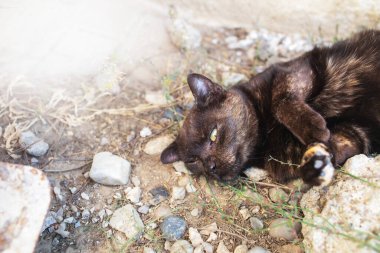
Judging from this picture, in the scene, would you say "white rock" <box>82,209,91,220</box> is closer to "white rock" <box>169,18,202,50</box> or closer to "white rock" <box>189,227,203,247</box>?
"white rock" <box>189,227,203,247</box>

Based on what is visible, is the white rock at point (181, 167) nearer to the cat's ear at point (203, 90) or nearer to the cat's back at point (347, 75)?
the cat's ear at point (203, 90)

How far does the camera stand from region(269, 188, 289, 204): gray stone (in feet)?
10.6

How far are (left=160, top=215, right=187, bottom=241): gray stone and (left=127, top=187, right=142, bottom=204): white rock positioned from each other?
309 millimetres

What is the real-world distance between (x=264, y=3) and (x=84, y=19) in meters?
1.78

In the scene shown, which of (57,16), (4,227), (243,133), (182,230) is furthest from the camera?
(57,16)

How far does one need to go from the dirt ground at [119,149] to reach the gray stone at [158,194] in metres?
0.05

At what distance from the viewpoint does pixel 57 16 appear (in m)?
4.16

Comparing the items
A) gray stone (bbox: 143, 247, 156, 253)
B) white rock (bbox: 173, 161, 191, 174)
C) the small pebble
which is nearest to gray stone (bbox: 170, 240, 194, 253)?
gray stone (bbox: 143, 247, 156, 253)

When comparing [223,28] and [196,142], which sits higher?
[223,28]

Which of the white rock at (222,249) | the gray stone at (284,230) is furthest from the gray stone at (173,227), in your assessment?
the gray stone at (284,230)

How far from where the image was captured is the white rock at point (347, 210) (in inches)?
99.3

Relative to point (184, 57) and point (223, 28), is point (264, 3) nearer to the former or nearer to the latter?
point (223, 28)

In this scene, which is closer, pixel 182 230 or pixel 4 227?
pixel 4 227

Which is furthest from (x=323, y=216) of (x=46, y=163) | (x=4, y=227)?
(x=46, y=163)
